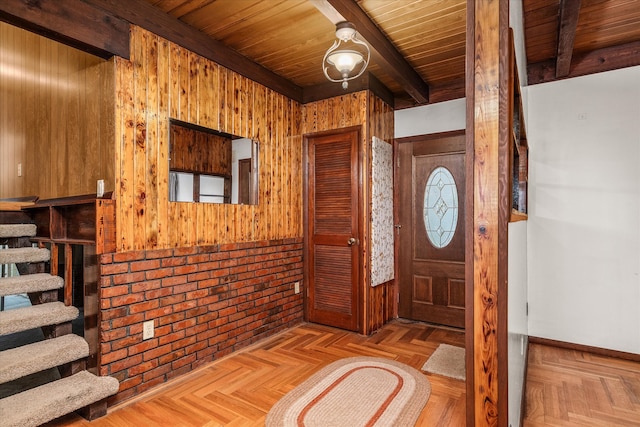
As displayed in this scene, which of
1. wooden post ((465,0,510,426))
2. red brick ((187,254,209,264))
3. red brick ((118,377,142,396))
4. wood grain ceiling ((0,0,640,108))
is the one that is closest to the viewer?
wooden post ((465,0,510,426))

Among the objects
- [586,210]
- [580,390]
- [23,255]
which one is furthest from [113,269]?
[586,210]

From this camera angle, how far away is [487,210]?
1262 millimetres

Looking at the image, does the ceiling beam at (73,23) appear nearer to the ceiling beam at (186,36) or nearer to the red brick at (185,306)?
the ceiling beam at (186,36)

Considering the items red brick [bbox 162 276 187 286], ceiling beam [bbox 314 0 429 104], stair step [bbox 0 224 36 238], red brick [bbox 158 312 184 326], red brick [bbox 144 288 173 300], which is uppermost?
ceiling beam [bbox 314 0 429 104]

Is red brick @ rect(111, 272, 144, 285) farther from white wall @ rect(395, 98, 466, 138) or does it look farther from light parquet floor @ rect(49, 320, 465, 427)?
white wall @ rect(395, 98, 466, 138)

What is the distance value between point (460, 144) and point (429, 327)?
77.4 inches

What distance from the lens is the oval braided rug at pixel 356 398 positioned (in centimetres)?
205

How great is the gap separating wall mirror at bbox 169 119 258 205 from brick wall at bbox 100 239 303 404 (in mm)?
442

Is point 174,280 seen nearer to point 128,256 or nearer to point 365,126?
point 128,256

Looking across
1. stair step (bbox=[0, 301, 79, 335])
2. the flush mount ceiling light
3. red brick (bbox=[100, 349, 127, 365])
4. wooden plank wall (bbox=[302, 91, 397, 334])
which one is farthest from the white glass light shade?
stair step (bbox=[0, 301, 79, 335])

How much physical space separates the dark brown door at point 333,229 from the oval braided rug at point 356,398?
0.92m

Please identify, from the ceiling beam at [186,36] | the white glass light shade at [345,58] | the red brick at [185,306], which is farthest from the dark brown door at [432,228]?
the red brick at [185,306]

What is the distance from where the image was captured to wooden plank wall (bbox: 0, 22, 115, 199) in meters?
2.39

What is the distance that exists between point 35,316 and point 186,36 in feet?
7.09
